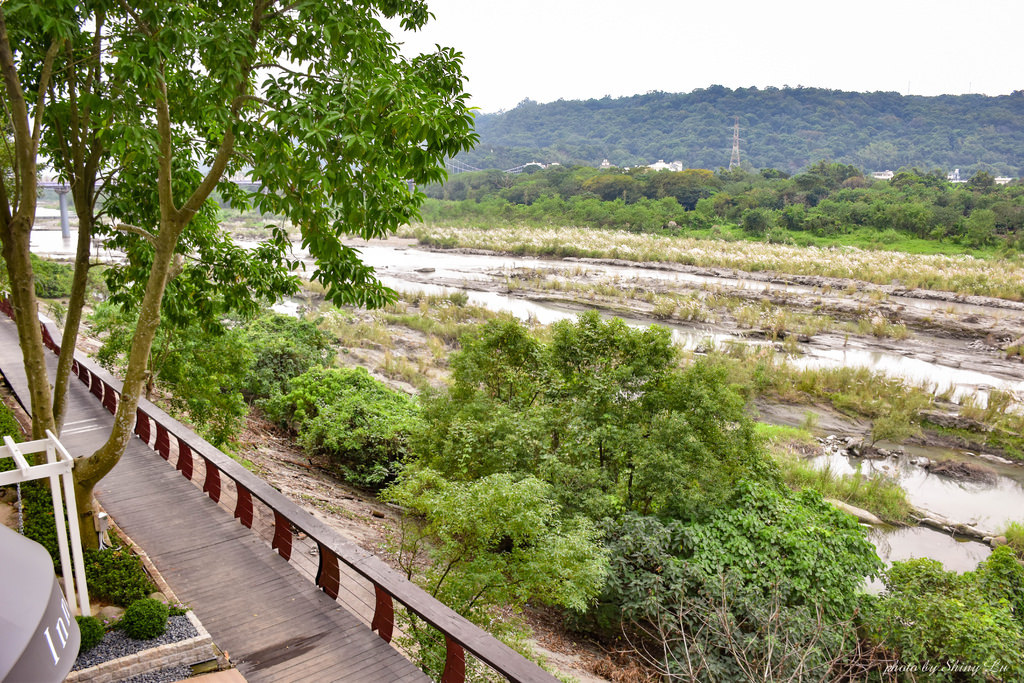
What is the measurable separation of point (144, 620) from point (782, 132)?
186735mm

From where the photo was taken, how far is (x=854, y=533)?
8.58 meters

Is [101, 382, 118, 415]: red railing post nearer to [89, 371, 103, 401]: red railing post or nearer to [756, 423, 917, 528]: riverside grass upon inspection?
[89, 371, 103, 401]: red railing post

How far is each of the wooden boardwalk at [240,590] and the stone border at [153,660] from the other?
0.28 m

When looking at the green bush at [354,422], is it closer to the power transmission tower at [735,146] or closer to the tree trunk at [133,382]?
the tree trunk at [133,382]

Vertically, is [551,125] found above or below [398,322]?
above

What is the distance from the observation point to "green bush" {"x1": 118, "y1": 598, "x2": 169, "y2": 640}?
4707 mm

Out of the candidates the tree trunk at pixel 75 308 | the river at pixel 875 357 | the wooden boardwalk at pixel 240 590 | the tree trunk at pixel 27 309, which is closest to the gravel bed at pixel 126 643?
the wooden boardwalk at pixel 240 590

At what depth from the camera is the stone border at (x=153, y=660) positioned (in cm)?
429

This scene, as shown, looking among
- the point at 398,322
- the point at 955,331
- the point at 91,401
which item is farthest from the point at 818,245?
the point at 91,401

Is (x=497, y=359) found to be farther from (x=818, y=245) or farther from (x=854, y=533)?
(x=818, y=245)

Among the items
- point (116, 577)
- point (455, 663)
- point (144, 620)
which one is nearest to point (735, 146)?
point (455, 663)

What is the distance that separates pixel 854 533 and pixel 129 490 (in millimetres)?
9192

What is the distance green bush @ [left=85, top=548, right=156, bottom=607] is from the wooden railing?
3.88 feet

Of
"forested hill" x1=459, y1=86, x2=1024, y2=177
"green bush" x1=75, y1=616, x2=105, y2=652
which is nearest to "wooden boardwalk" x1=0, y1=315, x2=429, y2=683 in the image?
"green bush" x1=75, y1=616, x2=105, y2=652
